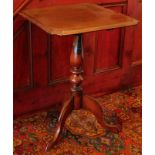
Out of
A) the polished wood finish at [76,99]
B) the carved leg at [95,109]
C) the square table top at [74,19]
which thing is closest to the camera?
the square table top at [74,19]

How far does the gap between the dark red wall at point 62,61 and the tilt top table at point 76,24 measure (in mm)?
160

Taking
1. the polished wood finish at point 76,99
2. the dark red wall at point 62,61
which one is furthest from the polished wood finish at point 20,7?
the polished wood finish at point 76,99

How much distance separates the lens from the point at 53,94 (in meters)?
2.41

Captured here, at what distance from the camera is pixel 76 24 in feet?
5.29

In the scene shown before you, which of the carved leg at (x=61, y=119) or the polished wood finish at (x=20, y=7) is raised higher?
the polished wood finish at (x=20, y=7)

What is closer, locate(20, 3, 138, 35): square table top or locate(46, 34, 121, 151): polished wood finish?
locate(20, 3, 138, 35): square table top

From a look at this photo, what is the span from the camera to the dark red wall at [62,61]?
2.15 m

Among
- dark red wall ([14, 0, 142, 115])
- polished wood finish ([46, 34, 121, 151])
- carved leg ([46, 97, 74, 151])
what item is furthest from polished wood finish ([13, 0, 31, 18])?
carved leg ([46, 97, 74, 151])

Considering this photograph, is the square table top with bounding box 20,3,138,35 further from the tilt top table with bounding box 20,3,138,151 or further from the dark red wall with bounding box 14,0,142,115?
the dark red wall with bounding box 14,0,142,115

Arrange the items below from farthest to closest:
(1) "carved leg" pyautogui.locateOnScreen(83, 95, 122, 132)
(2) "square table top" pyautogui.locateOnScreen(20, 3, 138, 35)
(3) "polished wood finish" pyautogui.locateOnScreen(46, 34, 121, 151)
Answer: (1) "carved leg" pyautogui.locateOnScreen(83, 95, 122, 132), (3) "polished wood finish" pyautogui.locateOnScreen(46, 34, 121, 151), (2) "square table top" pyautogui.locateOnScreen(20, 3, 138, 35)

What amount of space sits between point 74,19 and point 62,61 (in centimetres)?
68

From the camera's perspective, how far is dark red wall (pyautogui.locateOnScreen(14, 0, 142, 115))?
2.15m

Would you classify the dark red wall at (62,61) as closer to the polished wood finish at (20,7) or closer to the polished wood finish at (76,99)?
the polished wood finish at (20,7)

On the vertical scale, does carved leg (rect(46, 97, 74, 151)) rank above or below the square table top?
below
